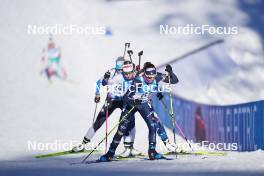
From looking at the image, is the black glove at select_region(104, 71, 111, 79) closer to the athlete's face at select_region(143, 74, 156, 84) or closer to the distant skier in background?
the athlete's face at select_region(143, 74, 156, 84)

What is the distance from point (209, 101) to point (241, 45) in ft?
2.87

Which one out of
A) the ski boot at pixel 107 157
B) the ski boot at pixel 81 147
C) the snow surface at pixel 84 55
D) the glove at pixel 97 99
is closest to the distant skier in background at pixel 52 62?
the snow surface at pixel 84 55

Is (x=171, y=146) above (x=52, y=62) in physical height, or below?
below

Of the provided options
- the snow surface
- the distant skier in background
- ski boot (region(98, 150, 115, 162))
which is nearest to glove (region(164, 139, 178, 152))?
the snow surface

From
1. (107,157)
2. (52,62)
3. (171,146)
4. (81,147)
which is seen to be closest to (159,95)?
A: (171,146)

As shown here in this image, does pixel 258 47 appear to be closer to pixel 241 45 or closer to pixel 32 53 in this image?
pixel 241 45

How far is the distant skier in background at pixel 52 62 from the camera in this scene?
7505 millimetres

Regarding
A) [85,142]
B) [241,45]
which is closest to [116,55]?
[85,142]

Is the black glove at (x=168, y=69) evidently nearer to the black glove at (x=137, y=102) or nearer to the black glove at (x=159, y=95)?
the black glove at (x=159, y=95)

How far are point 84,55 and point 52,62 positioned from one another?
49 centimetres

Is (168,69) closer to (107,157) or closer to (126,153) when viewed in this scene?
(126,153)

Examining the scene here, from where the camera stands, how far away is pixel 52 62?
7.51 m

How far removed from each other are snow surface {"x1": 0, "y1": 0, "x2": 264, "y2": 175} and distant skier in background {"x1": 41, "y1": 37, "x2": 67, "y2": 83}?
3.0 inches

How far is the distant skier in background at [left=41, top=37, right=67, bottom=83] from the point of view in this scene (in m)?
7.51
